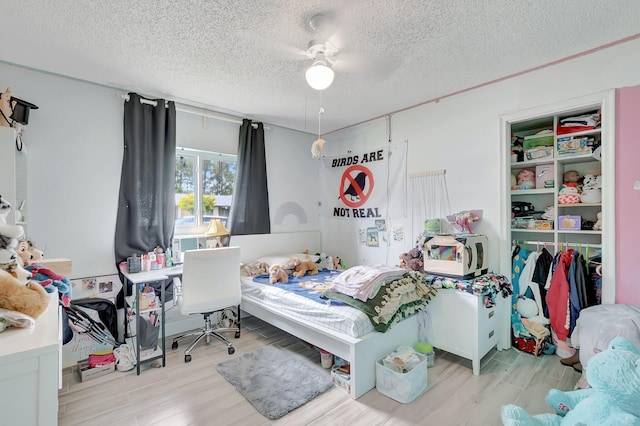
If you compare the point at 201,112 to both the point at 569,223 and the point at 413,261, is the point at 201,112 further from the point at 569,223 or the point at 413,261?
the point at 569,223

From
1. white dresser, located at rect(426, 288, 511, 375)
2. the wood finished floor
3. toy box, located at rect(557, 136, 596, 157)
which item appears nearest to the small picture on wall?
white dresser, located at rect(426, 288, 511, 375)

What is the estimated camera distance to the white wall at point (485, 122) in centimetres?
233

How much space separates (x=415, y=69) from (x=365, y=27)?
790mm

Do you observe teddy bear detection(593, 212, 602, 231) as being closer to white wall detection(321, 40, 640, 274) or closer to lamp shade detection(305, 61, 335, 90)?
white wall detection(321, 40, 640, 274)

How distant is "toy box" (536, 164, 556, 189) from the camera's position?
2.83 metres

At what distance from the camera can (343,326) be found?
2.25 meters

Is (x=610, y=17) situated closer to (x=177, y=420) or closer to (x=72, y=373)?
(x=177, y=420)

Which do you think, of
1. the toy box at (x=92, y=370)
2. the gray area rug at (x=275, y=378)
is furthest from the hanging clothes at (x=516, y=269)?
the toy box at (x=92, y=370)

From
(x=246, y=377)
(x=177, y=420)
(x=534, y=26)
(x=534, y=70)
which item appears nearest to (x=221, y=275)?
(x=246, y=377)

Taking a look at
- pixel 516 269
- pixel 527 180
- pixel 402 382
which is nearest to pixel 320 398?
pixel 402 382

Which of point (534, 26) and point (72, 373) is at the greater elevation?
point (534, 26)

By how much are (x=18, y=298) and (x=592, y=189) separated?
387 centimetres

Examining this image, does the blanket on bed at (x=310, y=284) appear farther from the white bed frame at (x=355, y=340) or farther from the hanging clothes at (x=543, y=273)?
the hanging clothes at (x=543, y=273)

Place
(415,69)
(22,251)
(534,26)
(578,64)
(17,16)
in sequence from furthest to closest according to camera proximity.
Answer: (415,69)
(578,64)
(534,26)
(17,16)
(22,251)
